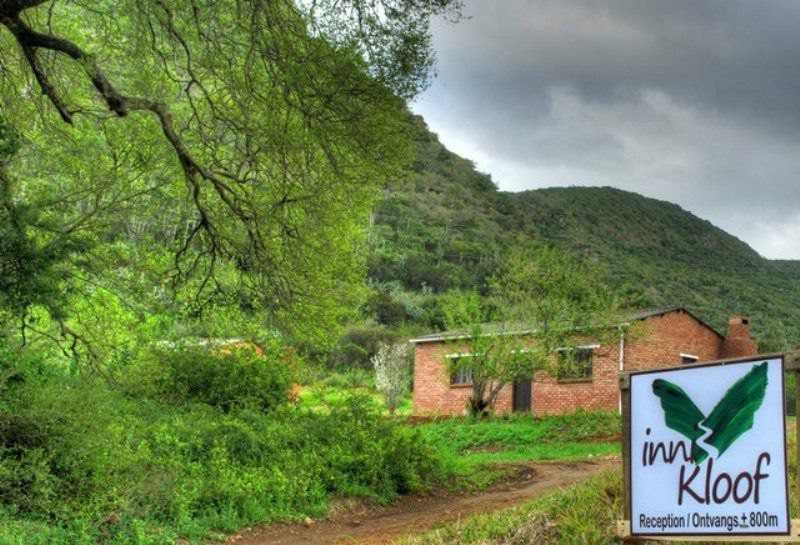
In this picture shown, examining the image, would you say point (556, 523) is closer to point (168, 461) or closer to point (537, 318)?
point (168, 461)

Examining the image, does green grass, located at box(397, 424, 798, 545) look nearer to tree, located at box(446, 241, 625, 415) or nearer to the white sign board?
the white sign board

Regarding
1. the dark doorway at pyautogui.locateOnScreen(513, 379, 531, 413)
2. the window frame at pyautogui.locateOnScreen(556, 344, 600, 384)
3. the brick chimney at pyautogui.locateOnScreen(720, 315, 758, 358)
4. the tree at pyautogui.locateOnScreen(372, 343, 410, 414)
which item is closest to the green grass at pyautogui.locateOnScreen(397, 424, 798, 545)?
the window frame at pyautogui.locateOnScreen(556, 344, 600, 384)

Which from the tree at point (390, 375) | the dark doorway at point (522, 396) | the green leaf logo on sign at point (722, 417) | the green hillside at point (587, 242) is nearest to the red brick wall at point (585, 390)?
the dark doorway at point (522, 396)

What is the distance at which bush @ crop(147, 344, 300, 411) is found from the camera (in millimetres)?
15281

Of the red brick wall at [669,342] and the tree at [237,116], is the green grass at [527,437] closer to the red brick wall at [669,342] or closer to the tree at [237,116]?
the red brick wall at [669,342]

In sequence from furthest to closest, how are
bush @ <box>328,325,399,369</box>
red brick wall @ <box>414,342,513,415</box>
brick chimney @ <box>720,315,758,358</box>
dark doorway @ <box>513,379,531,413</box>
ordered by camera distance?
bush @ <box>328,325,399,369</box> → brick chimney @ <box>720,315,758,358</box> → red brick wall @ <box>414,342,513,415</box> → dark doorway @ <box>513,379,531,413</box>

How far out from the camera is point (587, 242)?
238 feet

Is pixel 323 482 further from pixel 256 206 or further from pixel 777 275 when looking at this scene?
pixel 777 275

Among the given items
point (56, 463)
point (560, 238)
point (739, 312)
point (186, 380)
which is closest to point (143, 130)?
point (186, 380)

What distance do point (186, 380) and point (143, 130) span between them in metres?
4.76

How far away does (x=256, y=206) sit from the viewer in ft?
43.8

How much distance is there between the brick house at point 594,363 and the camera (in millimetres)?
28453

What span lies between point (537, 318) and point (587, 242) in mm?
47658

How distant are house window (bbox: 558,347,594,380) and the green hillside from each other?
25357 millimetres
